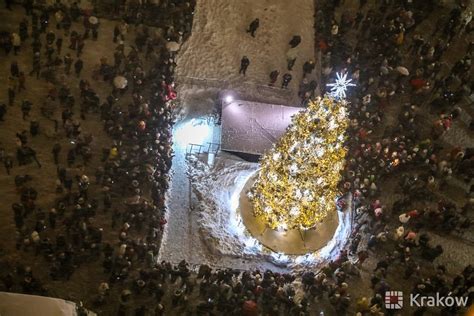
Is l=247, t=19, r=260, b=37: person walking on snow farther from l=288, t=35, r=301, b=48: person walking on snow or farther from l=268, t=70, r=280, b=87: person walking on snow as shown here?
l=268, t=70, r=280, b=87: person walking on snow

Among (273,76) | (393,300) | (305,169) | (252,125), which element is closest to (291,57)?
(273,76)

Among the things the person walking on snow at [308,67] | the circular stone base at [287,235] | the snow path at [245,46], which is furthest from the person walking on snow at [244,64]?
the circular stone base at [287,235]

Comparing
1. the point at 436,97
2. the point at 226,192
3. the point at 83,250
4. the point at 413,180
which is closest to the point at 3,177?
the point at 83,250

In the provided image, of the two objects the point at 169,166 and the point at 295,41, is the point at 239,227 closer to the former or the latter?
the point at 169,166

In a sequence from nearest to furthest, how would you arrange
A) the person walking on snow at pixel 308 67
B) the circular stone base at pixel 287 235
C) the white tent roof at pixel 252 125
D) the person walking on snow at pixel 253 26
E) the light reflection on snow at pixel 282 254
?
the light reflection on snow at pixel 282 254, the circular stone base at pixel 287 235, the white tent roof at pixel 252 125, the person walking on snow at pixel 308 67, the person walking on snow at pixel 253 26

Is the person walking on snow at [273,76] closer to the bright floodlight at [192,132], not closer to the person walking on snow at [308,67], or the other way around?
the person walking on snow at [308,67]

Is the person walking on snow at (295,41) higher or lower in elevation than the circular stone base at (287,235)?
higher
